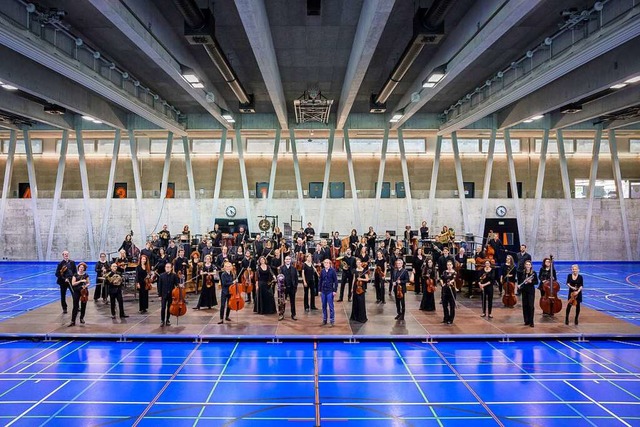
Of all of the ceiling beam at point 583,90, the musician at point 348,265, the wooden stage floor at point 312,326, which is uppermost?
the ceiling beam at point 583,90

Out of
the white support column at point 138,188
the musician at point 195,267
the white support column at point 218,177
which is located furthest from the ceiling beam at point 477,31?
the white support column at point 138,188

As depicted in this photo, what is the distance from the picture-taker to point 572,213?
82.3 ft

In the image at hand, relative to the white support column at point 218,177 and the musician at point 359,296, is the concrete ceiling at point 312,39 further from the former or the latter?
the white support column at point 218,177

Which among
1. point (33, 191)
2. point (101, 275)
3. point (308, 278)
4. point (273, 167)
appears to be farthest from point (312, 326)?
point (33, 191)

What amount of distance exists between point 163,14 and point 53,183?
23.2 m

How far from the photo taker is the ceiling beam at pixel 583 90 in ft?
42.7

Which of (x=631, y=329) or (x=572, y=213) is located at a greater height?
(x=572, y=213)

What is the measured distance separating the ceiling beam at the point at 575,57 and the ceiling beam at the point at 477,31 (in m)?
1.51

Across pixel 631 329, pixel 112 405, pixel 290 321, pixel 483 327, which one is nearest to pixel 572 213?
pixel 631 329

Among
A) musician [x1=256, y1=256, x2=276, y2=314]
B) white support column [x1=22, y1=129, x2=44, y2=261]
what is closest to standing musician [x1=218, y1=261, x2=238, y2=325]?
musician [x1=256, y1=256, x2=276, y2=314]

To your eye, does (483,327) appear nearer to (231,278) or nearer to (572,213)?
(231,278)

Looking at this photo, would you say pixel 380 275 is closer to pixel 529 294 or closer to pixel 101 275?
pixel 529 294

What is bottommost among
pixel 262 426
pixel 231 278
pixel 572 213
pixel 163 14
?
pixel 262 426

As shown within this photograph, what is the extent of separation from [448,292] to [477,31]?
6755 mm
